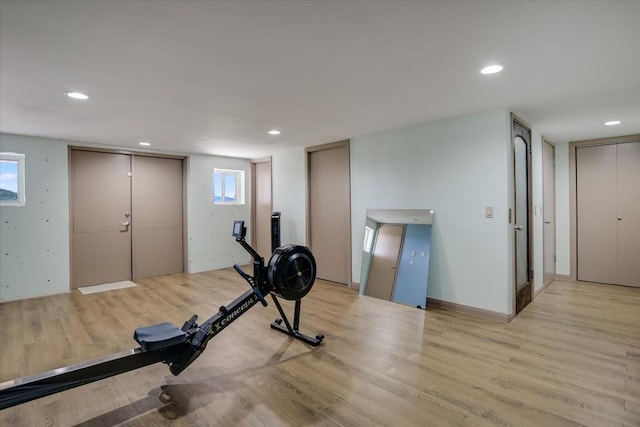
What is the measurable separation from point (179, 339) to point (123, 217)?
4.11 m

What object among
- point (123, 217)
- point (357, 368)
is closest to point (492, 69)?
point (357, 368)

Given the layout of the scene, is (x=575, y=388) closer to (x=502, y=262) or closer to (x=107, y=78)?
(x=502, y=262)

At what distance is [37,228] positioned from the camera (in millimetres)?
4656

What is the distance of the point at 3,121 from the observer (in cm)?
374

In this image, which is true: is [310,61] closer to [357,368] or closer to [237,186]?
[357,368]

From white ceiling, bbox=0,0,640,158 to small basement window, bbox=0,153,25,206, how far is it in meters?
0.80

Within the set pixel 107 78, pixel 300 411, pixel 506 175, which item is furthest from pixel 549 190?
pixel 107 78

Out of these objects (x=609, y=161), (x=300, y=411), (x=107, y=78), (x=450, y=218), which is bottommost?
(x=300, y=411)

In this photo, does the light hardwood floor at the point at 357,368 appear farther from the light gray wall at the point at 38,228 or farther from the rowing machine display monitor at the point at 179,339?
the light gray wall at the point at 38,228

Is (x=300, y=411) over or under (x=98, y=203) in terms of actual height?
under

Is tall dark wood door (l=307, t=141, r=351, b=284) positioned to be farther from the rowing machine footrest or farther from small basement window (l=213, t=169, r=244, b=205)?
the rowing machine footrest

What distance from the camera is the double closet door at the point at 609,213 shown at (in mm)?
4844

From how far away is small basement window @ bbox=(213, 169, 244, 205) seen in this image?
6.66 m

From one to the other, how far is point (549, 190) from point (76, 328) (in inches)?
259
